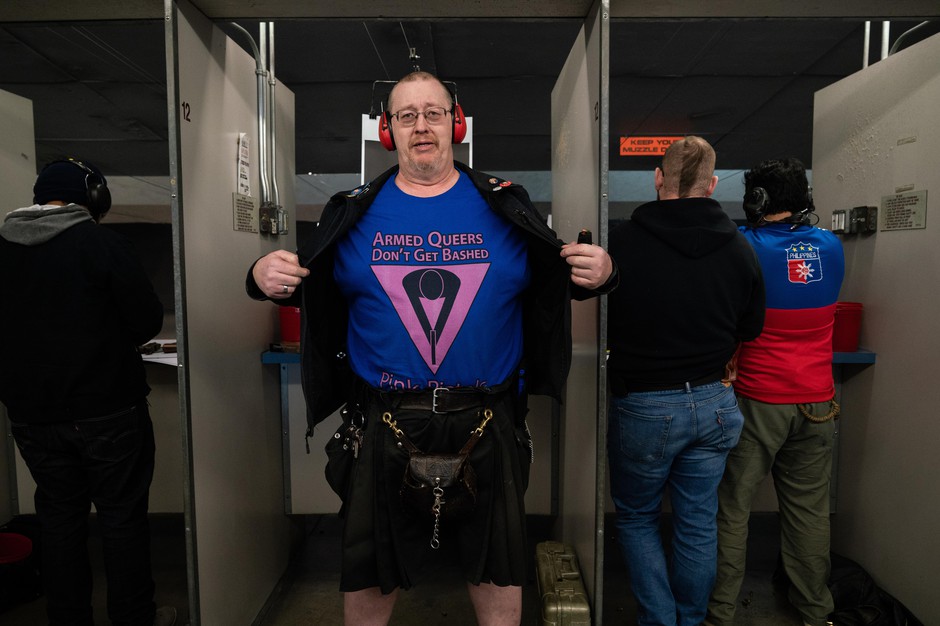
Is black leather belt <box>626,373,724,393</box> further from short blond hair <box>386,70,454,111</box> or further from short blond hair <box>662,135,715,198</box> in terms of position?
short blond hair <box>386,70,454,111</box>

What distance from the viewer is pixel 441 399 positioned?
140 cm

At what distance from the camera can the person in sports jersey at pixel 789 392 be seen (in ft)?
6.18

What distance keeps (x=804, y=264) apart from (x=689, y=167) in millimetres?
546

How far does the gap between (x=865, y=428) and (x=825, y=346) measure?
64cm

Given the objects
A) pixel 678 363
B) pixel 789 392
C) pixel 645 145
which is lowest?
pixel 789 392

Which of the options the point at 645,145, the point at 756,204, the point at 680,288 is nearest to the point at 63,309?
the point at 680,288

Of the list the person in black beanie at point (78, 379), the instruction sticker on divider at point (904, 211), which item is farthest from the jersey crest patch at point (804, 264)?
the person in black beanie at point (78, 379)

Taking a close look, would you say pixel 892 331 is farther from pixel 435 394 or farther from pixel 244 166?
pixel 244 166

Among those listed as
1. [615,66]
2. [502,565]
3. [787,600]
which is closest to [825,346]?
[787,600]

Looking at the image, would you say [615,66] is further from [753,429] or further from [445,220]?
[445,220]

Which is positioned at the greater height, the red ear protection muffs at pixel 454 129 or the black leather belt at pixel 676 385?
the red ear protection muffs at pixel 454 129

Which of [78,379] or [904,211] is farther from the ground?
[904,211]

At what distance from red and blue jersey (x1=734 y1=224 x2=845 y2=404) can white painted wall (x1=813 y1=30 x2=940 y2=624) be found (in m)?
0.39

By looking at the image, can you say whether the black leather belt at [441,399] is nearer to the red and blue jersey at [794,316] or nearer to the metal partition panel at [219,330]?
the metal partition panel at [219,330]
